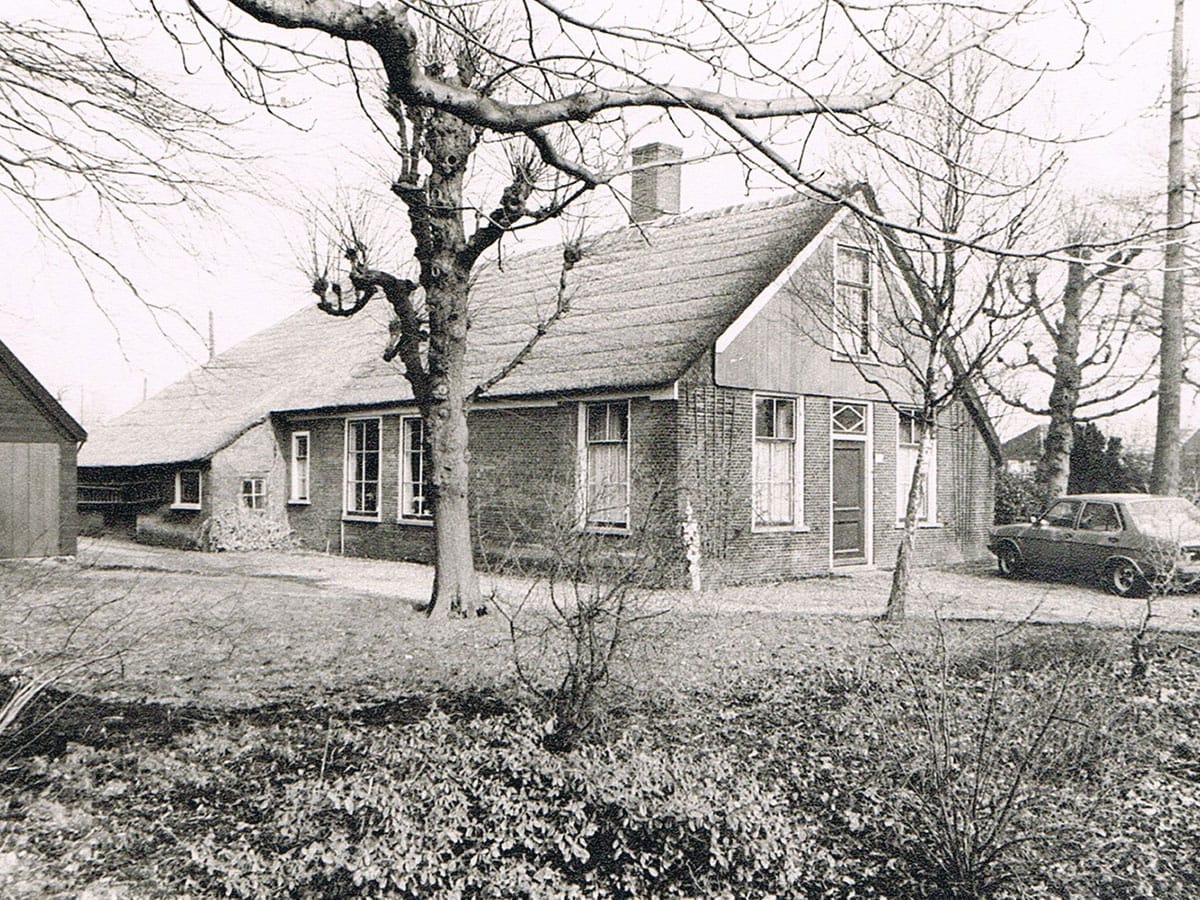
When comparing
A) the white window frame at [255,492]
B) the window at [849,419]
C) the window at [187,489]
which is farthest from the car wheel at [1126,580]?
the window at [187,489]

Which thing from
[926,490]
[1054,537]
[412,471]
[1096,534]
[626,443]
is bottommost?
[1054,537]

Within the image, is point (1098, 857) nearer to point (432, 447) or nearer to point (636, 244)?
point (432, 447)

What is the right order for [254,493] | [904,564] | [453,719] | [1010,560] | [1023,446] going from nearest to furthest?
[453,719] → [904,564] → [1010,560] → [254,493] → [1023,446]

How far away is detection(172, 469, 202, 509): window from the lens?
24844mm

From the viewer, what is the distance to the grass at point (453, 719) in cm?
502

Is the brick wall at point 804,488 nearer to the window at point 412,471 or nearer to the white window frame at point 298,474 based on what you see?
the window at point 412,471

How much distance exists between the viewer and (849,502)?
61.9 ft

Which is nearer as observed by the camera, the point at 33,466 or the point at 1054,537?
the point at 1054,537

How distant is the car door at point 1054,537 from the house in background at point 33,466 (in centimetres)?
1837

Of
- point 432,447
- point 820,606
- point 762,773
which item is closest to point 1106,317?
point 820,606

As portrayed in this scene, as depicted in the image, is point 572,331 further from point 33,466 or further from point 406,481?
point 33,466

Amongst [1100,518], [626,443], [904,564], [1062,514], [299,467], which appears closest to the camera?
[904,564]

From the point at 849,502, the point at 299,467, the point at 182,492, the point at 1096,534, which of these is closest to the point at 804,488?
the point at 849,502

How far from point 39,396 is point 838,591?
15.9 m
